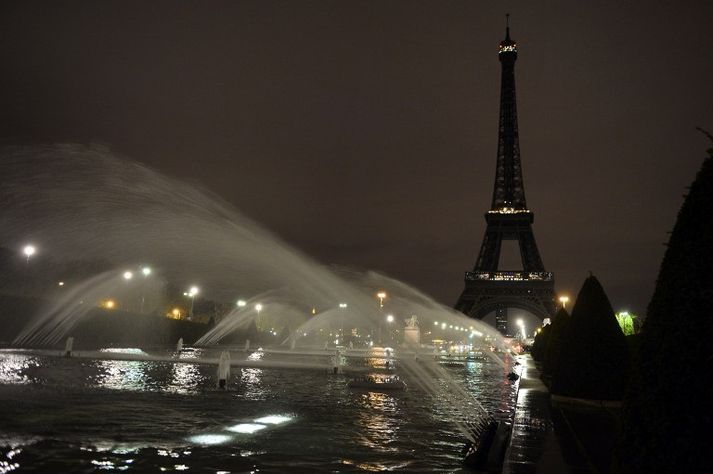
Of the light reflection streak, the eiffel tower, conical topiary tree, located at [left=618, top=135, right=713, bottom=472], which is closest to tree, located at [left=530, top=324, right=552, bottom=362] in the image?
the light reflection streak

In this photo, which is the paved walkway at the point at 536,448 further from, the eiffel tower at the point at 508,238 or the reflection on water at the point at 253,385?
the eiffel tower at the point at 508,238

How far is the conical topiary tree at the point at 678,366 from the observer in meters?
4.19

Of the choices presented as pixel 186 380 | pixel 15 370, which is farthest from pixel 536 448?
pixel 15 370

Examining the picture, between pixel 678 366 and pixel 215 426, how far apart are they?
347 inches

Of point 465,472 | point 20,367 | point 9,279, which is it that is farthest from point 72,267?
point 465,472

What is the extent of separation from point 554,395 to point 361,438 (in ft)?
26.2

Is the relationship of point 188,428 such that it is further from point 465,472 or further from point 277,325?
point 277,325

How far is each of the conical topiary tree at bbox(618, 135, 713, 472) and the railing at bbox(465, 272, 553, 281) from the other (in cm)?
9380

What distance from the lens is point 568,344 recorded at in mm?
15492

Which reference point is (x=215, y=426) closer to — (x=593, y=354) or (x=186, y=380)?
(x=186, y=380)

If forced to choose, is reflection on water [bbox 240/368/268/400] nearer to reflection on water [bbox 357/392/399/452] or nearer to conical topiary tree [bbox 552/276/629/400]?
reflection on water [bbox 357/392/399/452]

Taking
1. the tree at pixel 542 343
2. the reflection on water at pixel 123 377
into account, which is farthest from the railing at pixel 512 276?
the reflection on water at pixel 123 377

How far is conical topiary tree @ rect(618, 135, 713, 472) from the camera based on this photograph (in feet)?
13.7

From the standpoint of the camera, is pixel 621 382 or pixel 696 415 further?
pixel 621 382
